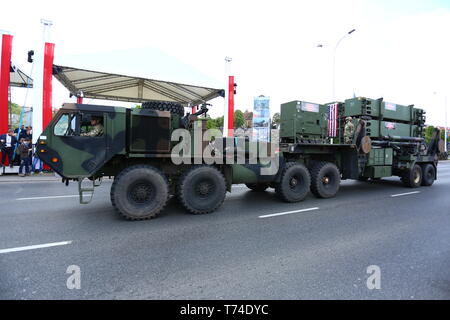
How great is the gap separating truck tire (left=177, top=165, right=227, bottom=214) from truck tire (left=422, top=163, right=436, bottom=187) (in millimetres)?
9012

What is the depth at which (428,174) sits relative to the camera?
10.1 m

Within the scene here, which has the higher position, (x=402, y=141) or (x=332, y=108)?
(x=332, y=108)

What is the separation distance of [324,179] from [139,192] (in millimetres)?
5211

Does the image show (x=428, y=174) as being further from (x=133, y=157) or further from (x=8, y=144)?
(x=8, y=144)

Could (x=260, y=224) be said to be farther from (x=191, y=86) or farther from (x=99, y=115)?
(x=191, y=86)

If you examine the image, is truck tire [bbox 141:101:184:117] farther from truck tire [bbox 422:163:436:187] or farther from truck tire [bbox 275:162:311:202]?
truck tire [bbox 422:163:436:187]

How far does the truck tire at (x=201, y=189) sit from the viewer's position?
5297 millimetres

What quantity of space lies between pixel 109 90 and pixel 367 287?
16.6 meters

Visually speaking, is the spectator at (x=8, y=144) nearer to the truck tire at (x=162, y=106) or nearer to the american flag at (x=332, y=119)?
the truck tire at (x=162, y=106)

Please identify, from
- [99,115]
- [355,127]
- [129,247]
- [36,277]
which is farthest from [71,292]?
[355,127]

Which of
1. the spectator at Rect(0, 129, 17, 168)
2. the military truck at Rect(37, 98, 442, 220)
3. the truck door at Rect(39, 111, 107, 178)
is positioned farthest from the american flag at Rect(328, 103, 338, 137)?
the spectator at Rect(0, 129, 17, 168)

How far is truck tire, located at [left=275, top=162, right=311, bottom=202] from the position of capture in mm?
6637

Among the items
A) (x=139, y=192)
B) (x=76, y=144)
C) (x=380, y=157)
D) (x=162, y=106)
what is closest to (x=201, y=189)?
(x=139, y=192)
